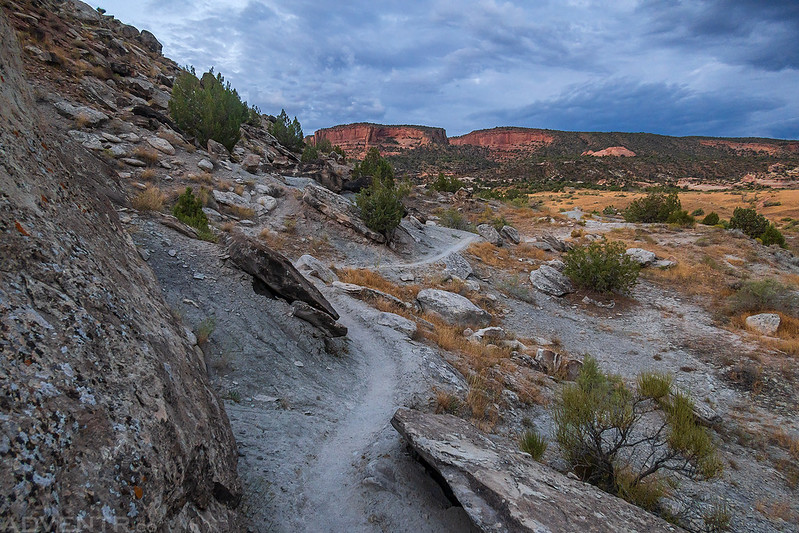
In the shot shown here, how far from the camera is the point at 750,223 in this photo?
73.2ft

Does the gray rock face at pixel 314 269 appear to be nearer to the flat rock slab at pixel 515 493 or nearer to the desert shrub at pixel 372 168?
the flat rock slab at pixel 515 493

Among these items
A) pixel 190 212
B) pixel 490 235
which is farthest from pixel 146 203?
pixel 490 235

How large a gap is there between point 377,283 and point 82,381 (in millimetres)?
10208

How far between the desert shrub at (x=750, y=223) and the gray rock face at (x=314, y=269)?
2695cm

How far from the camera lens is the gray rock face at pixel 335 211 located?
16.2 m

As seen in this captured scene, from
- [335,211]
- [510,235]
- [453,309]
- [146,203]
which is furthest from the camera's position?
[510,235]

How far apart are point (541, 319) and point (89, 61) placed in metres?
24.3

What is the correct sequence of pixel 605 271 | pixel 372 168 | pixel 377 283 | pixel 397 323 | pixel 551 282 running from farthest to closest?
pixel 372 168 → pixel 551 282 → pixel 605 271 → pixel 377 283 → pixel 397 323

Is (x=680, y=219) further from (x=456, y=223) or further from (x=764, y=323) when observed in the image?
(x=764, y=323)

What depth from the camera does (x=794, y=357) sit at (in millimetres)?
8680

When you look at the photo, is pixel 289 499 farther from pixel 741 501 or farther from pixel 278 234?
pixel 278 234

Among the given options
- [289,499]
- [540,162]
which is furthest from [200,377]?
[540,162]

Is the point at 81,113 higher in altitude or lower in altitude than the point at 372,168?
lower

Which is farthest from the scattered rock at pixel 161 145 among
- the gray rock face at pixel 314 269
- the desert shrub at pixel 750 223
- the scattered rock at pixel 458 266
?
the desert shrub at pixel 750 223
